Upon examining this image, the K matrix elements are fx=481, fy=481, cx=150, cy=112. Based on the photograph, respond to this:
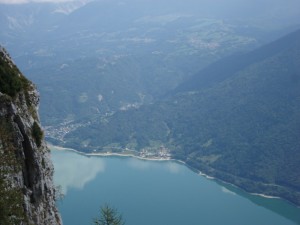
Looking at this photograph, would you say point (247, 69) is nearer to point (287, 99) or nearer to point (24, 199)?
point (287, 99)

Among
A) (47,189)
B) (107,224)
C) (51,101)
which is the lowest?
(107,224)

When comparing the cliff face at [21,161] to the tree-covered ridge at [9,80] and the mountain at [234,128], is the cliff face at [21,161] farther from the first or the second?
the mountain at [234,128]

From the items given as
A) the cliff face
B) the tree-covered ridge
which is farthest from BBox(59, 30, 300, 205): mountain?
the tree-covered ridge

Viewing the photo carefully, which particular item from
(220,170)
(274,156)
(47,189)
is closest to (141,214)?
(220,170)

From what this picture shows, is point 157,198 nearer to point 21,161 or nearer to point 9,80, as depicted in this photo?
point 9,80

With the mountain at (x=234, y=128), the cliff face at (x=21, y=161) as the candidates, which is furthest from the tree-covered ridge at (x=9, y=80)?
the mountain at (x=234, y=128)
